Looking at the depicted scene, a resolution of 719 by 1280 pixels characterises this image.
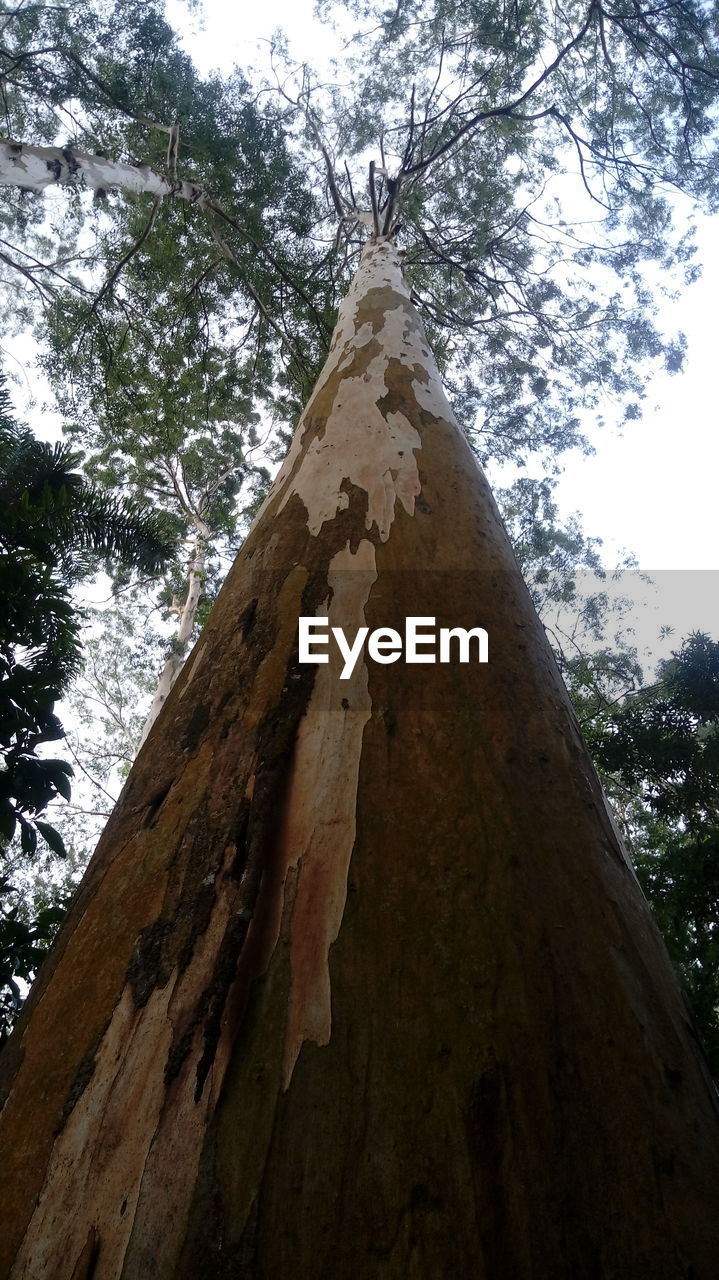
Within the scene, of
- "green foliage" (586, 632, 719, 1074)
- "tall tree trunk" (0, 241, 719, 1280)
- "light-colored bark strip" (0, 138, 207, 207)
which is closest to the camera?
"tall tree trunk" (0, 241, 719, 1280)

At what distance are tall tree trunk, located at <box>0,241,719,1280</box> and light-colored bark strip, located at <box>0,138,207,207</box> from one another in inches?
211

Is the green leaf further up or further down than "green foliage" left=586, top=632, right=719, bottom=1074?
further down

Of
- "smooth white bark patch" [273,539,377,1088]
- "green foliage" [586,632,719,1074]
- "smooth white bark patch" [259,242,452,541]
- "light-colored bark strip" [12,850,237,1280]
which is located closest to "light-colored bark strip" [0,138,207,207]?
"smooth white bark patch" [259,242,452,541]

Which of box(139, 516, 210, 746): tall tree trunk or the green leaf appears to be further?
box(139, 516, 210, 746): tall tree trunk

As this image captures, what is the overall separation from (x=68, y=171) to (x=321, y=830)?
20.1 ft

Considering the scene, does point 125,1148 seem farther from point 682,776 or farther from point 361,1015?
point 682,776

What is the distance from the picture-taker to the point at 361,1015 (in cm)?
78

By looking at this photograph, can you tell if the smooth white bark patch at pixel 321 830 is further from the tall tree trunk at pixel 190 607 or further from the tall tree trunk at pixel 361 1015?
the tall tree trunk at pixel 190 607

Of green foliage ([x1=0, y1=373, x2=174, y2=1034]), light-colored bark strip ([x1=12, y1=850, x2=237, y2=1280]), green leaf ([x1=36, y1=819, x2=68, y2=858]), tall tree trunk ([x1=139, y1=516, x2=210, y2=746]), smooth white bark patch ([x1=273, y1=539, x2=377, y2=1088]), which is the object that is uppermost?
tall tree trunk ([x1=139, y1=516, x2=210, y2=746])

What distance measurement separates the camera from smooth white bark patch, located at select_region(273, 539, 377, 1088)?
807 mm

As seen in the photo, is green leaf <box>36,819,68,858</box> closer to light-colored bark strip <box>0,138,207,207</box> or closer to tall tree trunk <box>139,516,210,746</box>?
light-colored bark strip <box>0,138,207,207</box>

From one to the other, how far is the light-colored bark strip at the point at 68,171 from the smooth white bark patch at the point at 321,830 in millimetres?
5359

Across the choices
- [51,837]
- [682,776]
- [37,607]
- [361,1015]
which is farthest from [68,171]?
[361,1015]

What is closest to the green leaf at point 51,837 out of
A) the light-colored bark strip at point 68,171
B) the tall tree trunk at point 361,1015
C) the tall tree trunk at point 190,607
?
the tall tree trunk at point 361,1015
